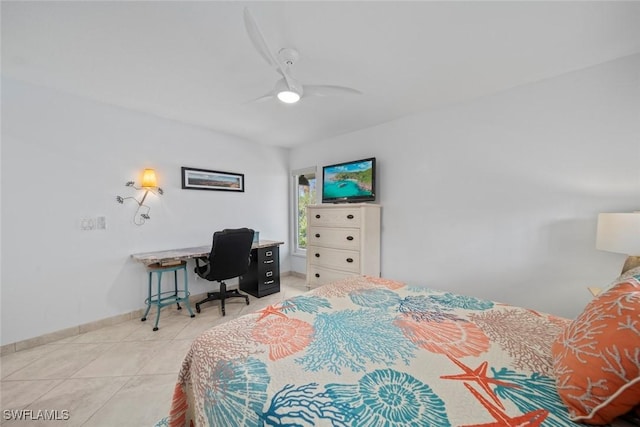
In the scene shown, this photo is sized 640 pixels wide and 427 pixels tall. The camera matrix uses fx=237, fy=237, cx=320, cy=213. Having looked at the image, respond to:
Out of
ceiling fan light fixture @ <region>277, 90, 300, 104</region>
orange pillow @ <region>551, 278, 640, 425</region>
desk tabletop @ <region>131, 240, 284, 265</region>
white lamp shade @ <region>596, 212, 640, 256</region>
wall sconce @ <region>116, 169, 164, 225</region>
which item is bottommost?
desk tabletop @ <region>131, 240, 284, 265</region>

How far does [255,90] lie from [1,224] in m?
2.54

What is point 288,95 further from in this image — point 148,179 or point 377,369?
point 148,179

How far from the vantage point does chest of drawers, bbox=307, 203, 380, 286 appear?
118 inches

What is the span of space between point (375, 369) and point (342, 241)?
227cm

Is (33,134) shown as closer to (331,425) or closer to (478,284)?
(331,425)

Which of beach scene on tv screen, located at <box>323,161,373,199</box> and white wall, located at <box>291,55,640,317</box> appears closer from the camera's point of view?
white wall, located at <box>291,55,640,317</box>

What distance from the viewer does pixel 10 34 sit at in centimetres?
161

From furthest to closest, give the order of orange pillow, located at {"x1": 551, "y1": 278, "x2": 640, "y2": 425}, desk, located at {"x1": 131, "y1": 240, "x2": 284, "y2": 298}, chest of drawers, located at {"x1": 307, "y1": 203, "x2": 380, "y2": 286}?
desk, located at {"x1": 131, "y1": 240, "x2": 284, "y2": 298}, chest of drawers, located at {"x1": 307, "y1": 203, "x2": 380, "y2": 286}, orange pillow, located at {"x1": 551, "y1": 278, "x2": 640, "y2": 425}

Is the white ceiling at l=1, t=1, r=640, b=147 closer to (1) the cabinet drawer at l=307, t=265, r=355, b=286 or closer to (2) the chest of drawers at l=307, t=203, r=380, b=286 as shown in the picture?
(2) the chest of drawers at l=307, t=203, r=380, b=286

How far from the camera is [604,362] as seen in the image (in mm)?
644

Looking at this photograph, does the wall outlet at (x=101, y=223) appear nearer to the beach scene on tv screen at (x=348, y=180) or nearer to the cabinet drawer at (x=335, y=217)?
the cabinet drawer at (x=335, y=217)

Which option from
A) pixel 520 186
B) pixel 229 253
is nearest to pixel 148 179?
pixel 229 253

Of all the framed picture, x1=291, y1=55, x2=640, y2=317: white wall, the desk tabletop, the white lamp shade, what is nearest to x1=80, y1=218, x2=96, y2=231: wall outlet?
the desk tabletop

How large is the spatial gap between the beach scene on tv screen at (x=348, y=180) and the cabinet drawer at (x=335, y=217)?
38 centimetres
